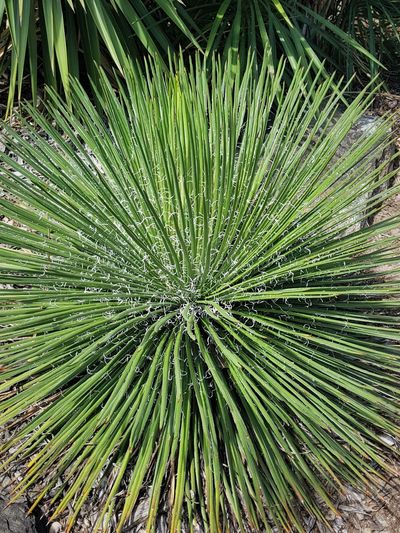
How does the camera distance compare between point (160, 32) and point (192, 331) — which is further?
point (160, 32)

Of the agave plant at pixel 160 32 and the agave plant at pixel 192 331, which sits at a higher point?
the agave plant at pixel 160 32

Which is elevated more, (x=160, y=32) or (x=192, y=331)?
(x=160, y=32)

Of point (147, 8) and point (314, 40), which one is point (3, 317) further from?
point (314, 40)

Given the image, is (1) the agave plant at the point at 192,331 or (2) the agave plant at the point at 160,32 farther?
(2) the agave plant at the point at 160,32

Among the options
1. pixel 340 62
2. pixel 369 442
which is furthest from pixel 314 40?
pixel 369 442

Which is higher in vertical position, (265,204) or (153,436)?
(265,204)

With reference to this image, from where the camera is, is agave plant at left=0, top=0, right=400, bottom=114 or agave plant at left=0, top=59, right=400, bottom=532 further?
agave plant at left=0, top=0, right=400, bottom=114

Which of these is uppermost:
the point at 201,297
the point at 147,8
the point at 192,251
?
the point at 147,8

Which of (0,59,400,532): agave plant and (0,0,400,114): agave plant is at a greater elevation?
(0,0,400,114): agave plant
